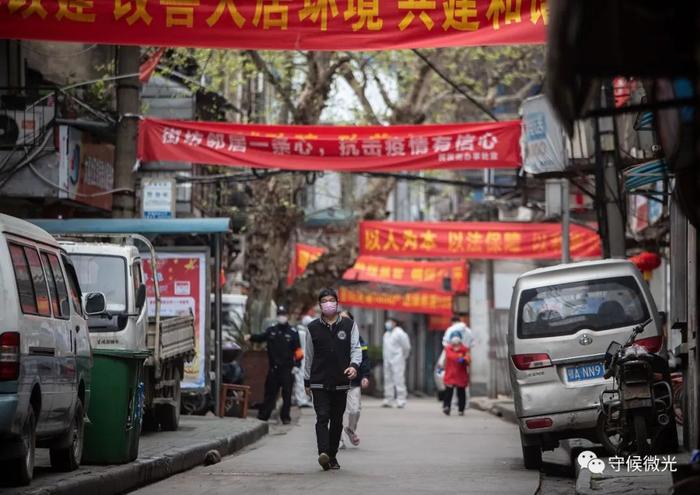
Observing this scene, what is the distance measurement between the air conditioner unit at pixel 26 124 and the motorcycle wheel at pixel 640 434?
1197 cm

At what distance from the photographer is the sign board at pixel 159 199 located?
20297 mm

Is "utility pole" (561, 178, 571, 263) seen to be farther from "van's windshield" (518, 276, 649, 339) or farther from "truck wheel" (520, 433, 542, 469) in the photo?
"van's windshield" (518, 276, 649, 339)

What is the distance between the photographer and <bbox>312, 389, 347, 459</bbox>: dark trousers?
45.6 feet

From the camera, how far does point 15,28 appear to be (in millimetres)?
12625

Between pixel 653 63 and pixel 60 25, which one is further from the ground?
pixel 60 25

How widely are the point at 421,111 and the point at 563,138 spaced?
11156 millimetres

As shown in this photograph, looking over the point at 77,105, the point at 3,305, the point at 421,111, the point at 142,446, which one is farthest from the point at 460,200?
the point at 3,305

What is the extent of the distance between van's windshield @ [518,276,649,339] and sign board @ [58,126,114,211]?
8698 millimetres

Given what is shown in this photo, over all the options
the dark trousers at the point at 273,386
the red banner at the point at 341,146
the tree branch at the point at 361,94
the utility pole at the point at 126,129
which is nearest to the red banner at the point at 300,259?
the tree branch at the point at 361,94

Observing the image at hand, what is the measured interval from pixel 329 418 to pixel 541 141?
24.6 ft

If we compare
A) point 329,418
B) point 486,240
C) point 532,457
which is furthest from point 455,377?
point 329,418

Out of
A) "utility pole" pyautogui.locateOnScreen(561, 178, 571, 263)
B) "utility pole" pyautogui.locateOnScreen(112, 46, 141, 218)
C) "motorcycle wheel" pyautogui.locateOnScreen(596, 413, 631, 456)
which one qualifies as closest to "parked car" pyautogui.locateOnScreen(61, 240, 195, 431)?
"utility pole" pyautogui.locateOnScreen(112, 46, 141, 218)

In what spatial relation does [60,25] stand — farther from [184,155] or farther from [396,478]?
[184,155]

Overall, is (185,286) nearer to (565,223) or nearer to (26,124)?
(26,124)
